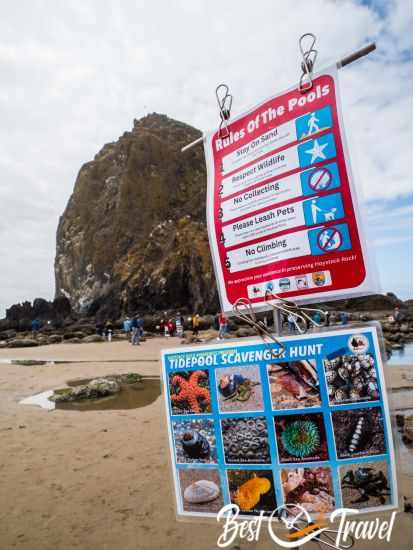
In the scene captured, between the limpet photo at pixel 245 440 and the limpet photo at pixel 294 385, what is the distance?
13 centimetres

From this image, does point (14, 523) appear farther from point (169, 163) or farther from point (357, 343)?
point (169, 163)

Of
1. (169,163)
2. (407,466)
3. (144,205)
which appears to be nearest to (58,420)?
(407,466)

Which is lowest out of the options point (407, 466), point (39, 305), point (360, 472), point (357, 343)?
point (407, 466)

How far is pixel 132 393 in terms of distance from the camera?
27.4 ft

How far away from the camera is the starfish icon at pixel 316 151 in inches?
70.6

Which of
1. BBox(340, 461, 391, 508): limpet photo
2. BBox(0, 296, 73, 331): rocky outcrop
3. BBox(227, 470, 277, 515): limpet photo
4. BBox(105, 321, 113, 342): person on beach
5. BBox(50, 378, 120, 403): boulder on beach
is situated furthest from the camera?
BBox(0, 296, 73, 331): rocky outcrop

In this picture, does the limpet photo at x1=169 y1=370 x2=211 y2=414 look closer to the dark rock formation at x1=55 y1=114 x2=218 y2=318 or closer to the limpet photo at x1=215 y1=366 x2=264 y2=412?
the limpet photo at x1=215 y1=366 x2=264 y2=412

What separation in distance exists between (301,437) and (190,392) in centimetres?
54

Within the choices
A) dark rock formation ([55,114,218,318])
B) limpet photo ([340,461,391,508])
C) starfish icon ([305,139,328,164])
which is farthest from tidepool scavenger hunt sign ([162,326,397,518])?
dark rock formation ([55,114,218,318])

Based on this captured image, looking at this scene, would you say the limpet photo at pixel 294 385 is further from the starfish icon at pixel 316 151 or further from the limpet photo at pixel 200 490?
the starfish icon at pixel 316 151

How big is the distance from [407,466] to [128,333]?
87.7 ft

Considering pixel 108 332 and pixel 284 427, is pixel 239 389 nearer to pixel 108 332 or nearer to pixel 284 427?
pixel 284 427

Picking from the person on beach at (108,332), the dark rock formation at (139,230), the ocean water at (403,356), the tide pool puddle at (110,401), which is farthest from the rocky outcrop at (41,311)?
the tide pool puddle at (110,401)

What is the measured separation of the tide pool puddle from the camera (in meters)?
7.05
